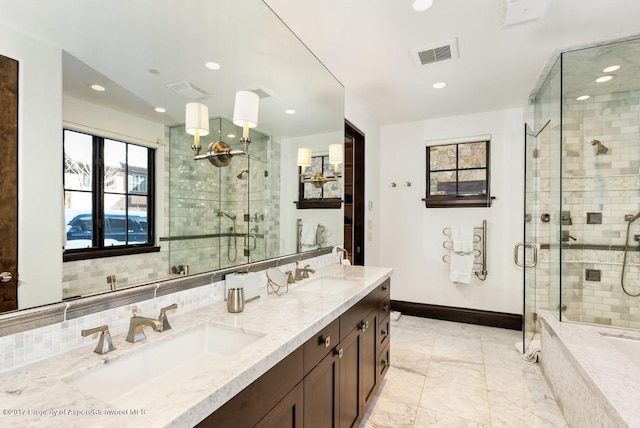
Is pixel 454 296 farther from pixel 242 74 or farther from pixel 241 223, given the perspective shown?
pixel 242 74

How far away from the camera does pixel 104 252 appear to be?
1166 millimetres

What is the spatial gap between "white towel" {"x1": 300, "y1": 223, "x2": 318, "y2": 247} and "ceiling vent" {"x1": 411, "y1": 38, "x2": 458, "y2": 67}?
159 cm

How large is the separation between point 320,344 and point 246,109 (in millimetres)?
1355

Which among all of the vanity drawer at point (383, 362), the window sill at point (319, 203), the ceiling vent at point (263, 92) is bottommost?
the vanity drawer at point (383, 362)

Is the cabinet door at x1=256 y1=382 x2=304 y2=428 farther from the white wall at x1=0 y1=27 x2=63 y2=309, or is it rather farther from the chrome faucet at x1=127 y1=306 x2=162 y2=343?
the white wall at x1=0 y1=27 x2=63 y2=309

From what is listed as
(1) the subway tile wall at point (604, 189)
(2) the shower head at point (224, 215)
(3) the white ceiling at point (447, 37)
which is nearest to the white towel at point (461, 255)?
(1) the subway tile wall at point (604, 189)

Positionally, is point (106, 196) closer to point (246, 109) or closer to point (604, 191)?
point (246, 109)

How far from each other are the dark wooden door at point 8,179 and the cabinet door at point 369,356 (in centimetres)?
160

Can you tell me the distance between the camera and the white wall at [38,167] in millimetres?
932

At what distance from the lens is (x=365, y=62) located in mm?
2576

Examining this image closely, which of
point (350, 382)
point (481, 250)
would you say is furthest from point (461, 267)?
point (350, 382)

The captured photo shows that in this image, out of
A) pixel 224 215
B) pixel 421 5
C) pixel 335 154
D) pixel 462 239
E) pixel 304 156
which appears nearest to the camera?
pixel 224 215

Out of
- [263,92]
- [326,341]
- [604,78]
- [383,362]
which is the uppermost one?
[604,78]

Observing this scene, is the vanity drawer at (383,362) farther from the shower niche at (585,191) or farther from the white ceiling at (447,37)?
the white ceiling at (447,37)
